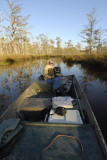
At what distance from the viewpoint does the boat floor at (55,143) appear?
1445 millimetres

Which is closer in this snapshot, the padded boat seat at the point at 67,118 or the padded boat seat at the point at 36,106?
the padded boat seat at the point at 67,118

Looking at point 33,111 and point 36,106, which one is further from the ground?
point 36,106

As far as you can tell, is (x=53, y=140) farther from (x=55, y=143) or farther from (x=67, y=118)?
(x=67, y=118)

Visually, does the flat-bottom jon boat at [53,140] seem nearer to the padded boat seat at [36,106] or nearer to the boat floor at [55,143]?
the boat floor at [55,143]

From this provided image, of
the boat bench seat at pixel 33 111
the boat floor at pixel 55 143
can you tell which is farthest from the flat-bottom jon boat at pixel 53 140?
the boat bench seat at pixel 33 111

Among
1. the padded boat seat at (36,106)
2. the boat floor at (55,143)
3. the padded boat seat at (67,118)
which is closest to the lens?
the boat floor at (55,143)

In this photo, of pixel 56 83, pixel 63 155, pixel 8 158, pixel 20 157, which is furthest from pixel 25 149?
pixel 56 83

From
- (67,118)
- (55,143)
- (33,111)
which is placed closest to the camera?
(55,143)

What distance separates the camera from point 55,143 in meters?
1.64

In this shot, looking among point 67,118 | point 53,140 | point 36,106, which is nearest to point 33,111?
point 36,106

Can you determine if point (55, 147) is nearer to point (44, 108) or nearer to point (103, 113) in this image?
point (44, 108)

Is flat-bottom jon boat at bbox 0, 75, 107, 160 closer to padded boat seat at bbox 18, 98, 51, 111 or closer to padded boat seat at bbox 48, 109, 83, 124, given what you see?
padded boat seat at bbox 48, 109, 83, 124

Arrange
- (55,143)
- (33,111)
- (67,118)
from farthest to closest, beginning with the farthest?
(33,111)
(67,118)
(55,143)

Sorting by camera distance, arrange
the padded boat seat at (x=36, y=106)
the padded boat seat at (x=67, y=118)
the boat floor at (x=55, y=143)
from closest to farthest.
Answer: the boat floor at (x=55, y=143)
the padded boat seat at (x=67, y=118)
the padded boat seat at (x=36, y=106)
